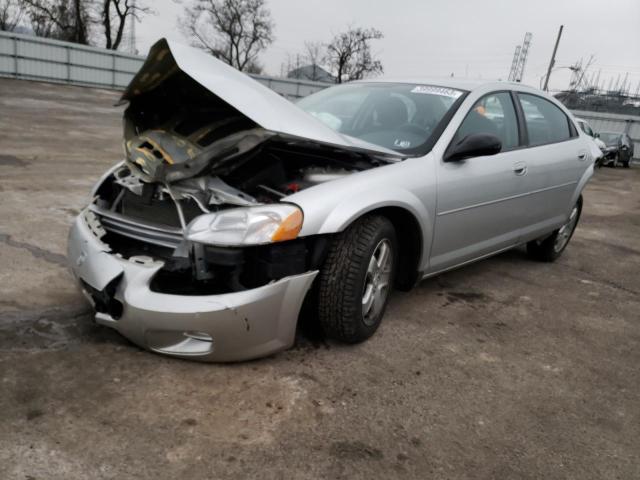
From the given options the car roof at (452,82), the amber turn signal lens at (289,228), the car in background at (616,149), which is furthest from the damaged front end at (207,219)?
the car in background at (616,149)

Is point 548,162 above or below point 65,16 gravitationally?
below

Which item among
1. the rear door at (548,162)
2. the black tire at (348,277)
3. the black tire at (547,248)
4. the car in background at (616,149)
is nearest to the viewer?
the black tire at (348,277)

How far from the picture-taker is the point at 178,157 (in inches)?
107

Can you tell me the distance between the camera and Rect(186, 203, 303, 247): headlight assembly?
2.23 metres

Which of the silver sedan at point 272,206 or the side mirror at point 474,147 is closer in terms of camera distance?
the silver sedan at point 272,206

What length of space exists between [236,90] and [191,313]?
104cm

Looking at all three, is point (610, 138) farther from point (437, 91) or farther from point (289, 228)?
point (289, 228)

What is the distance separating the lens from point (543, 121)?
422cm

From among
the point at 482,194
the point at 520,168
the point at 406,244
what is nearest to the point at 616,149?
the point at 520,168

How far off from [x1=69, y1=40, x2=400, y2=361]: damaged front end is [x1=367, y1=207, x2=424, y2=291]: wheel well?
0.31m

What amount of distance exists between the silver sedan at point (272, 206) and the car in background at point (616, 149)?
18296 millimetres

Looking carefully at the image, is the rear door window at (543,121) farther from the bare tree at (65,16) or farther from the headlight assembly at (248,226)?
the bare tree at (65,16)

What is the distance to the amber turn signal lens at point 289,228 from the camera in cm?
225

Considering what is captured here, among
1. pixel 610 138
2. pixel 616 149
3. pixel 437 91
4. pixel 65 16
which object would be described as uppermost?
pixel 65 16
